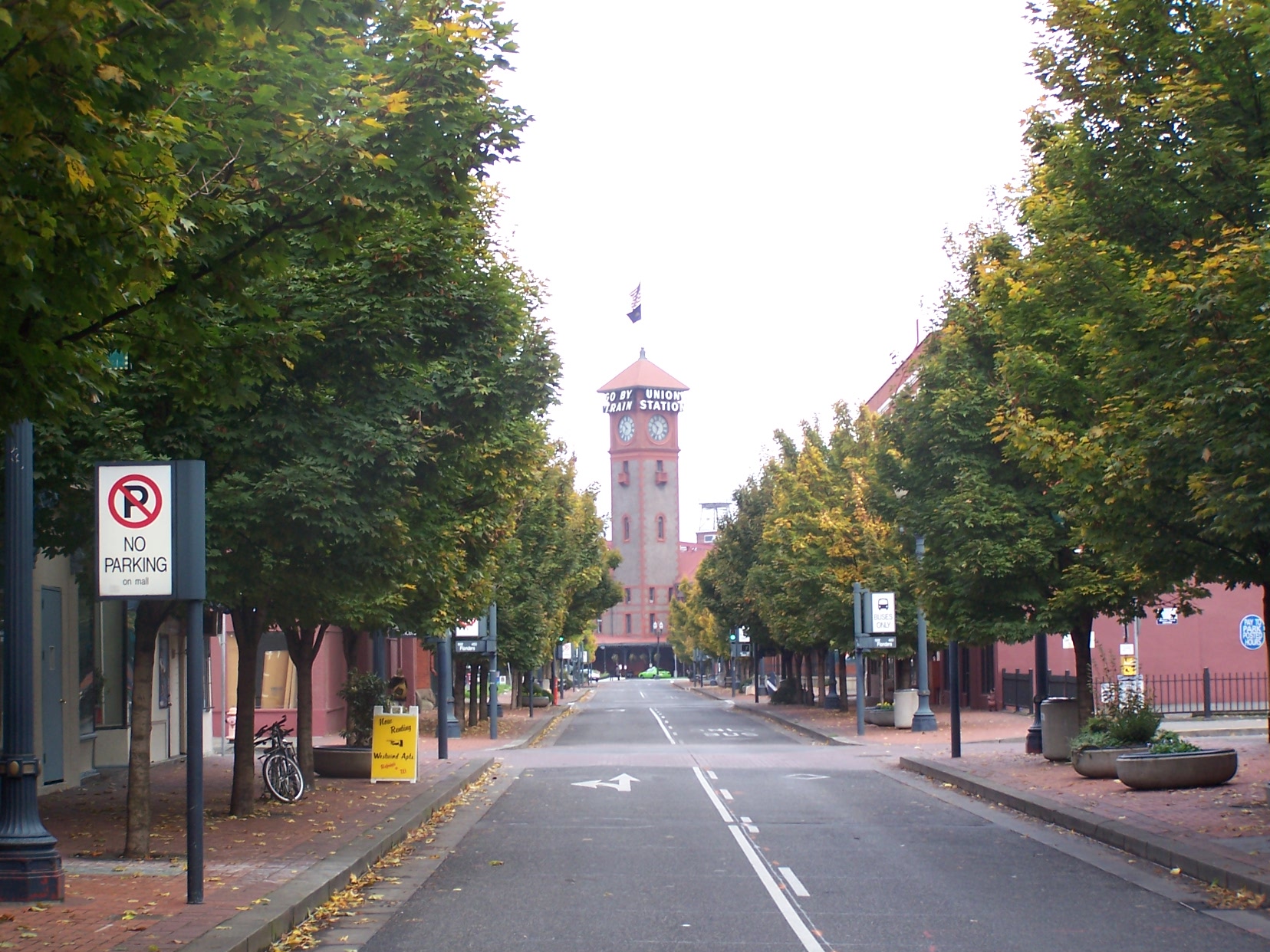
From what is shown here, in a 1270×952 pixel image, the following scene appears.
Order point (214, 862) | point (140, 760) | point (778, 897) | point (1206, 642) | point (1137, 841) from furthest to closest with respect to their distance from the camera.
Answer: point (1206, 642), point (1137, 841), point (140, 760), point (214, 862), point (778, 897)

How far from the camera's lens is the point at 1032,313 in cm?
1833

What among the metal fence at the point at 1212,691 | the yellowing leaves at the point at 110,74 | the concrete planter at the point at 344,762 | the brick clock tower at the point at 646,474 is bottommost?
the metal fence at the point at 1212,691

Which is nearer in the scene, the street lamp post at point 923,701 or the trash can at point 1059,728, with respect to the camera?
the trash can at point 1059,728

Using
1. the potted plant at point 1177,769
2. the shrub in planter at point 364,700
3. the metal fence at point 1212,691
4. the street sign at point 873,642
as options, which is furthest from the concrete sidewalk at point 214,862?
the metal fence at point 1212,691

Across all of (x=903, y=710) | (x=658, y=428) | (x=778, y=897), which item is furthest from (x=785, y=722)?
(x=658, y=428)

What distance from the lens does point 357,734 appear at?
80.2 feet

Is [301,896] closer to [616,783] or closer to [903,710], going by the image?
[616,783]

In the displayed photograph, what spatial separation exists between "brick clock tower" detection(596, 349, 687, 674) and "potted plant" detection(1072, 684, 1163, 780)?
402 feet

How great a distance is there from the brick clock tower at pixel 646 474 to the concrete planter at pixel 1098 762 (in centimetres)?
Result: 12273

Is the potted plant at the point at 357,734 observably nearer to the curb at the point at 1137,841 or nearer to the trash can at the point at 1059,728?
the curb at the point at 1137,841

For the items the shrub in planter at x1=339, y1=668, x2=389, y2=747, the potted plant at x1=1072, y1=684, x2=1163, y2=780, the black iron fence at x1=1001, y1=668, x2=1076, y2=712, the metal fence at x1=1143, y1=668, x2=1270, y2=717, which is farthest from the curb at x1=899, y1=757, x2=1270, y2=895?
the black iron fence at x1=1001, y1=668, x2=1076, y2=712

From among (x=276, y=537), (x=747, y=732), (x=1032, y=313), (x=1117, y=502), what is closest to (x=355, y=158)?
(x=276, y=537)

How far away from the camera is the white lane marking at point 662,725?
37562mm

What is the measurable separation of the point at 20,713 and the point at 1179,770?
13300 millimetres
